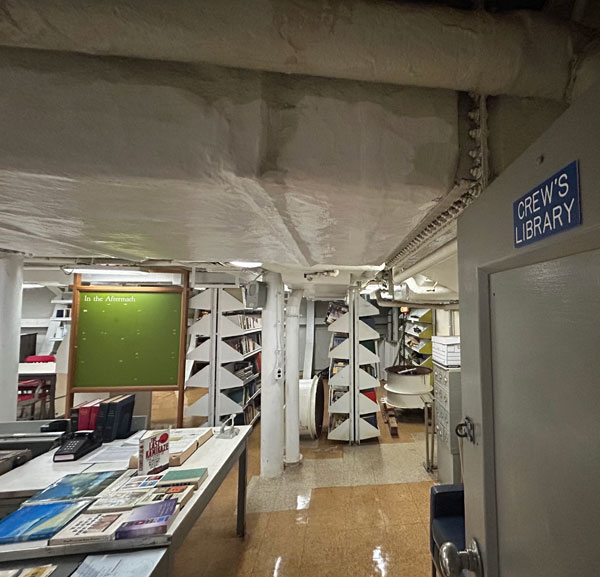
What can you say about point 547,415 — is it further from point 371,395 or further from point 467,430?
point 371,395

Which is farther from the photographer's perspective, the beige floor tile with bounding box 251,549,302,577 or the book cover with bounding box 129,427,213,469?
the beige floor tile with bounding box 251,549,302,577

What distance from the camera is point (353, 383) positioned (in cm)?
446

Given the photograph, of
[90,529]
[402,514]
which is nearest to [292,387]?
[402,514]

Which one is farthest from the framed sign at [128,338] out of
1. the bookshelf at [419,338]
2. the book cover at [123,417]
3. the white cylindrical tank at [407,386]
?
the bookshelf at [419,338]

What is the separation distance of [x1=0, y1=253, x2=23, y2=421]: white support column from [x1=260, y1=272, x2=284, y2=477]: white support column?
88.5 inches

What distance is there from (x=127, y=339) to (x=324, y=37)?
13.1 feet

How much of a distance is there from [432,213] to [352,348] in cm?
367

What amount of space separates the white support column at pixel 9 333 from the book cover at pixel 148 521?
218 centimetres

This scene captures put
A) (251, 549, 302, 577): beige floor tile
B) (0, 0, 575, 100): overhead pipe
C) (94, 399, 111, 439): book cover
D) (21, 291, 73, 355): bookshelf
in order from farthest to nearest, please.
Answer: (21, 291, 73, 355): bookshelf → (94, 399, 111, 439): book cover → (251, 549, 302, 577): beige floor tile → (0, 0, 575, 100): overhead pipe

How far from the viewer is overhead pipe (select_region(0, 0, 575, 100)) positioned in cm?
64

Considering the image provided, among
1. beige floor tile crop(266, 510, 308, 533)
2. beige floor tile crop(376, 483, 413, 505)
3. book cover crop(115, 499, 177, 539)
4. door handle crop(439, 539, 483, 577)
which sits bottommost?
beige floor tile crop(266, 510, 308, 533)

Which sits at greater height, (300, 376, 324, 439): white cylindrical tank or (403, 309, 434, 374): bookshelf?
(403, 309, 434, 374): bookshelf

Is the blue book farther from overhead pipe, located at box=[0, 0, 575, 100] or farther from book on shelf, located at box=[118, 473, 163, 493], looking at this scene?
overhead pipe, located at box=[0, 0, 575, 100]

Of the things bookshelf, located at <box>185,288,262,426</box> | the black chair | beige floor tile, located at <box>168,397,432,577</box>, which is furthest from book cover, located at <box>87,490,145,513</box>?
bookshelf, located at <box>185,288,262,426</box>
